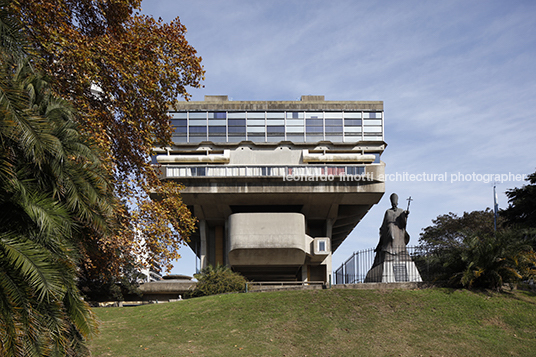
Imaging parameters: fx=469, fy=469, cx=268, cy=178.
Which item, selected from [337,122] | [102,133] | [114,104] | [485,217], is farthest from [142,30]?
[485,217]

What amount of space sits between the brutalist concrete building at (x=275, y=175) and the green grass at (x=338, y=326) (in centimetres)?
2335

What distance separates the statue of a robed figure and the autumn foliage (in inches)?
388

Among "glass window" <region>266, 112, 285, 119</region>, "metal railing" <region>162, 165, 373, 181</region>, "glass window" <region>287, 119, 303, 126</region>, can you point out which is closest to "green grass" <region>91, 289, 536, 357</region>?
"metal railing" <region>162, 165, 373, 181</region>

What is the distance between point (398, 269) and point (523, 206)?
1801 cm

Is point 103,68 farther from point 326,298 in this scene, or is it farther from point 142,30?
point 326,298

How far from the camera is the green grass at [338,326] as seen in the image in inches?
535

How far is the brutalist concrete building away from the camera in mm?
42156

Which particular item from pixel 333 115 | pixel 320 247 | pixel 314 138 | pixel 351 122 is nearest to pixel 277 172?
pixel 320 247

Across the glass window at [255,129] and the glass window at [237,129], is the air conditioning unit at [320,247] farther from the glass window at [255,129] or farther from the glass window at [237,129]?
the glass window at [237,129]

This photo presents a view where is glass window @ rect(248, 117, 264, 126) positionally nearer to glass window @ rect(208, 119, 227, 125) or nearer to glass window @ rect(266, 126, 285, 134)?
glass window @ rect(266, 126, 285, 134)

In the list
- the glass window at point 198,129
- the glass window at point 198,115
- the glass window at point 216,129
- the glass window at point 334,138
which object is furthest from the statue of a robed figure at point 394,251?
the glass window at point 198,115

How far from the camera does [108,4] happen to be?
13312 mm

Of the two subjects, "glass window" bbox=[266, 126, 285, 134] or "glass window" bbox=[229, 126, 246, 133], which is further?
"glass window" bbox=[266, 126, 285, 134]

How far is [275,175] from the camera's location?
42000 mm
